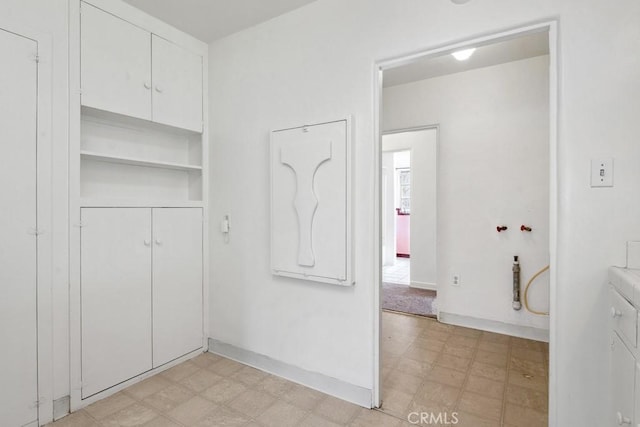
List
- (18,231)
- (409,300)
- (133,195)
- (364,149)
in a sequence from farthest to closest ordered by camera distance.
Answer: (409,300) < (133,195) < (364,149) < (18,231)

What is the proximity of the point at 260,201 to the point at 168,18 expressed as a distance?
4.86ft

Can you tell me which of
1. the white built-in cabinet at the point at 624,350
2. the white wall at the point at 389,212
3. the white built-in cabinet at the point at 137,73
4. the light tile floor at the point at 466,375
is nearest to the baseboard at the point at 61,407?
the white built-in cabinet at the point at 137,73

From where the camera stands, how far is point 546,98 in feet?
9.61

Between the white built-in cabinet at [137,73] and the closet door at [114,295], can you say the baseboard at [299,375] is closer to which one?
the closet door at [114,295]

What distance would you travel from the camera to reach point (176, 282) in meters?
2.51

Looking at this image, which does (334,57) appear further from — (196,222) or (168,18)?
(196,222)

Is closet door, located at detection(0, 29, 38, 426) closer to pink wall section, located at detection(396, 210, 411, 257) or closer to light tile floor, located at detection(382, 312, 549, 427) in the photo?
light tile floor, located at detection(382, 312, 549, 427)

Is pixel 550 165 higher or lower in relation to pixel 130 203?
higher

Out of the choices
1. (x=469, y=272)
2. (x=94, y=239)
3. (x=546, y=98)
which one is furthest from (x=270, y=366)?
(x=546, y=98)

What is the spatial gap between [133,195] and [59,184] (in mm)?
569

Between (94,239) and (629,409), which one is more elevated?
(94,239)

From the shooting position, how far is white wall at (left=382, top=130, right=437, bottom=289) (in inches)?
183

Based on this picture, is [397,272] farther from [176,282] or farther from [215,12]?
[215,12]

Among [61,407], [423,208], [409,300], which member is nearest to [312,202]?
[61,407]
